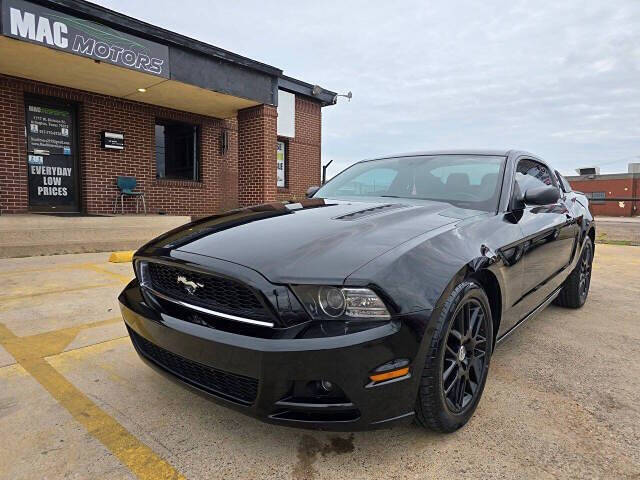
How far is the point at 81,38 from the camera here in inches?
245

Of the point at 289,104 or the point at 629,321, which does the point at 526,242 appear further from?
the point at 289,104

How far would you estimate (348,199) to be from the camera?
3.16 metres

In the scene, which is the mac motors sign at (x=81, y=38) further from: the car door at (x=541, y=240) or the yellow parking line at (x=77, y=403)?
the car door at (x=541, y=240)

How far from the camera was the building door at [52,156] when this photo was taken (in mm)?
7762

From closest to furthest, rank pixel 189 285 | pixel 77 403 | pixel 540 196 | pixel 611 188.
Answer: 1. pixel 189 285
2. pixel 77 403
3. pixel 540 196
4. pixel 611 188

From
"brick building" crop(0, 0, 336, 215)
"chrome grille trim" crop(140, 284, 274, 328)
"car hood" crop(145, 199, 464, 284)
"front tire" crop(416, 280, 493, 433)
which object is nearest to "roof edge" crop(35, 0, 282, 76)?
"brick building" crop(0, 0, 336, 215)

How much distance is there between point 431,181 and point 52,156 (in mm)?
7542

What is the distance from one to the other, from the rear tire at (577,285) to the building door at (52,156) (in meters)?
8.25

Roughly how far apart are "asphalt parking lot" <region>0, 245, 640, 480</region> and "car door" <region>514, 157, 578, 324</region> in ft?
1.54

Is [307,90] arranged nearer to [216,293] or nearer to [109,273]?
[109,273]

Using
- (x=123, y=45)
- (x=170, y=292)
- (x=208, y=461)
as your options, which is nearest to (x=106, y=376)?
(x=170, y=292)

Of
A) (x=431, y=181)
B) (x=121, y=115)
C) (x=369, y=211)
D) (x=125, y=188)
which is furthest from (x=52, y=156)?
(x=369, y=211)

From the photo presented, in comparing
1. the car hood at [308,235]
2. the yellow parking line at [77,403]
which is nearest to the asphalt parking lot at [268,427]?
the yellow parking line at [77,403]

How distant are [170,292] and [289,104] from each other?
36.5 ft
